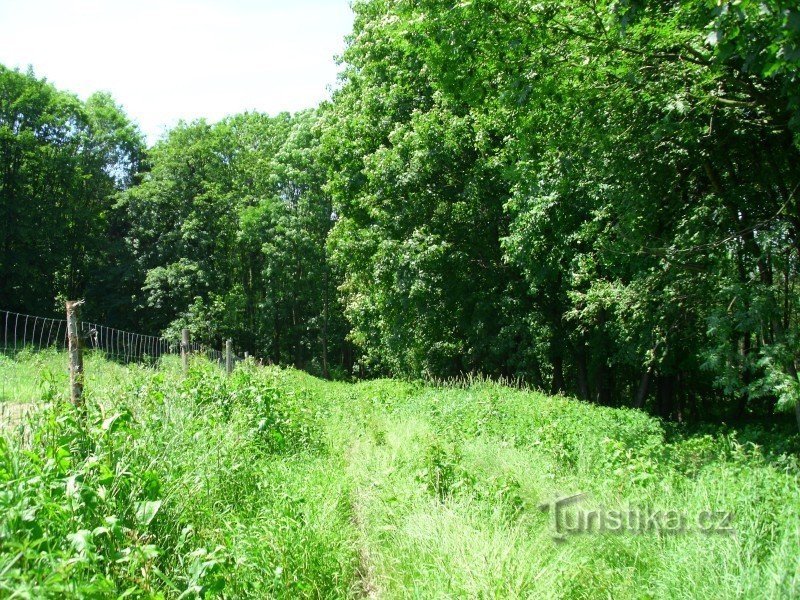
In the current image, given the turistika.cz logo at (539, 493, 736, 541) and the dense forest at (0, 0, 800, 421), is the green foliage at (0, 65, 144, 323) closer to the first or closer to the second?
the dense forest at (0, 0, 800, 421)

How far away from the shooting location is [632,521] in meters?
4.71

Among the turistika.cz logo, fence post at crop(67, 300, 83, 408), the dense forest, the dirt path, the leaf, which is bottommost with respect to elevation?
the dirt path

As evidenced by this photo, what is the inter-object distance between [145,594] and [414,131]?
17.6m

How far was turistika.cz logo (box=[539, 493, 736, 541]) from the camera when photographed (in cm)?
434

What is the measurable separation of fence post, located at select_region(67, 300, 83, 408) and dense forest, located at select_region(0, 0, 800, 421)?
18.7ft

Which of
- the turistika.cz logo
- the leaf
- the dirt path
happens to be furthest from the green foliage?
the turistika.cz logo

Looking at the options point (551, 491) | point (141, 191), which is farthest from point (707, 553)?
point (141, 191)

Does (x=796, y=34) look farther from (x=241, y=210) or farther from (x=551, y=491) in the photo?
(x=241, y=210)

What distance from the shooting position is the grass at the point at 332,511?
340cm

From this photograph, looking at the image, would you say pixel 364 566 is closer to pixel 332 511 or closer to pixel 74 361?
pixel 332 511

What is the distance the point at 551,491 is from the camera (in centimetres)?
581

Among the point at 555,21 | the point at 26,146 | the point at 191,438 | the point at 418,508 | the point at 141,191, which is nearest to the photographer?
the point at 418,508

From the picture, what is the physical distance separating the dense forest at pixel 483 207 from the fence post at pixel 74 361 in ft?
18.7

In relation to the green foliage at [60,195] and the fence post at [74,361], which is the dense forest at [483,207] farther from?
the fence post at [74,361]
